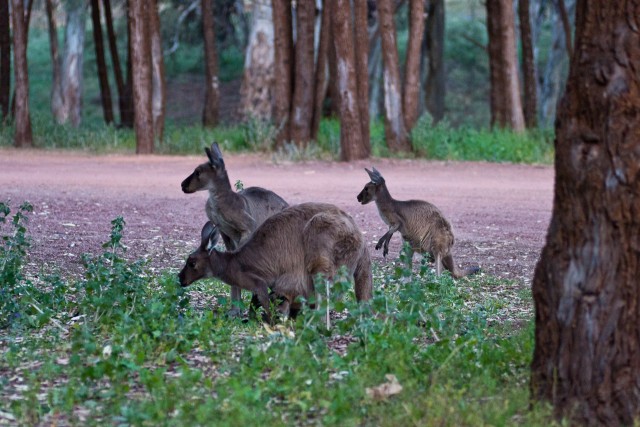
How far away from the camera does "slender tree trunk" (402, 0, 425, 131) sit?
24000mm

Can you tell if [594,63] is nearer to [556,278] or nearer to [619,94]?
[619,94]

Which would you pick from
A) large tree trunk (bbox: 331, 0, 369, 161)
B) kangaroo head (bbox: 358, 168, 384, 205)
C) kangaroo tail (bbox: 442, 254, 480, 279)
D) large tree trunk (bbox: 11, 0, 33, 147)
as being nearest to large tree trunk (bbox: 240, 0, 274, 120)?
large tree trunk (bbox: 11, 0, 33, 147)

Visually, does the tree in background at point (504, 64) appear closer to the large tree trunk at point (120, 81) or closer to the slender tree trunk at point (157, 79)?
the slender tree trunk at point (157, 79)

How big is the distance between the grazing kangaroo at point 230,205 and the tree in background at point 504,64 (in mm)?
16516

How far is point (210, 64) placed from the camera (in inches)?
1244

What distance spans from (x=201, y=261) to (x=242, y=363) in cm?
183

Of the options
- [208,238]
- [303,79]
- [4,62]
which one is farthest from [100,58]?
[208,238]

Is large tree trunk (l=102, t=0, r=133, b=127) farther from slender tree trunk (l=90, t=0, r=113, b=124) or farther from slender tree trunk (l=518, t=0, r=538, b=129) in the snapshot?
slender tree trunk (l=518, t=0, r=538, b=129)

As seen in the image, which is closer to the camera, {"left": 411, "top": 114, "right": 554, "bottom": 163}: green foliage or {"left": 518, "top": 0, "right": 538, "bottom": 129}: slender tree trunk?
{"left": 411, "top": 114, "right": 554, "bottom": 163}: green foliage

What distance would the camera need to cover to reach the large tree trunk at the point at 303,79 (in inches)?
932

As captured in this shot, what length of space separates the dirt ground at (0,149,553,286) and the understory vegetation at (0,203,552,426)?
2.85 meters

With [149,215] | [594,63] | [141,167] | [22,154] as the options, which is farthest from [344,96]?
[594,63]

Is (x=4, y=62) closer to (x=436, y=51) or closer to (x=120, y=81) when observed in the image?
(x=120, y=81)

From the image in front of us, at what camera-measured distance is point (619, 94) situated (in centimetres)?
525
